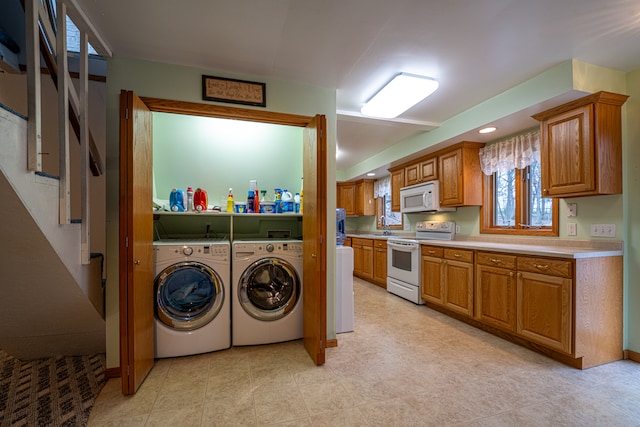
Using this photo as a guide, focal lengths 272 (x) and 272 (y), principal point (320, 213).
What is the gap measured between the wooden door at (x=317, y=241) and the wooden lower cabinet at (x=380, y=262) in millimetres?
2600

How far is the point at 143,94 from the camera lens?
6.88 feet

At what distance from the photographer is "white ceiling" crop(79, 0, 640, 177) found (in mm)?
1594

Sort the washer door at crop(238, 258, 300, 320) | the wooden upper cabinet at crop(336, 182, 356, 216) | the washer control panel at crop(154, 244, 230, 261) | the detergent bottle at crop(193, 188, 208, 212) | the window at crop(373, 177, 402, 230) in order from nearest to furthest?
the washer control panel at crop(154, 244, 230, 261), the washer door at crop(238, 258, 300, 320), the detergent bottle at crop(193, 188, 208, 212), the window at crop(373, 177, 402, 230), the wooden upper cabinet at crop(336, 182, 356, 216)

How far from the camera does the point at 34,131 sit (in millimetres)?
1208

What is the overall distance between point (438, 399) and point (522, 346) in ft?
4.32

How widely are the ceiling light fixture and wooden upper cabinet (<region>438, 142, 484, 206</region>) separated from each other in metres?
1.26

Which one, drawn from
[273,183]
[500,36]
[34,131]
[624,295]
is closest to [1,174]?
[34,131]

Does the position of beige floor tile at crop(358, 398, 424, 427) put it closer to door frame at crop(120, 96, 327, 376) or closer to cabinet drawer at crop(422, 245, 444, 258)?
door frame at crop(120, 96, 327, 376)

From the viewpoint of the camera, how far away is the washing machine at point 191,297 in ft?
7.25

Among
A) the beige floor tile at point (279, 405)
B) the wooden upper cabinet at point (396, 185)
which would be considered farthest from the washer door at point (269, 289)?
the wooden upper cabinet at point (396, 185)

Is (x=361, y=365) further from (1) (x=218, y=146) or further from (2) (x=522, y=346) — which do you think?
(1) (x=218, y=146)

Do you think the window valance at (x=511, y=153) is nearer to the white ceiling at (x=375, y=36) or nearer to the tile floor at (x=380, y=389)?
the white ceiling at (x=375, y=36)

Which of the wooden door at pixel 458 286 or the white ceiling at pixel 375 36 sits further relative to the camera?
the wooden door at pixel 458 286

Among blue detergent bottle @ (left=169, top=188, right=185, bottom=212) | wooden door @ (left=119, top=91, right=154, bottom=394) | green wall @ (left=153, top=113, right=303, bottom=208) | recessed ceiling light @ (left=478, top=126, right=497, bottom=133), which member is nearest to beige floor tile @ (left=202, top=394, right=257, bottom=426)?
wooden door @ (left=119, top=91, right=154, bottom=394)
